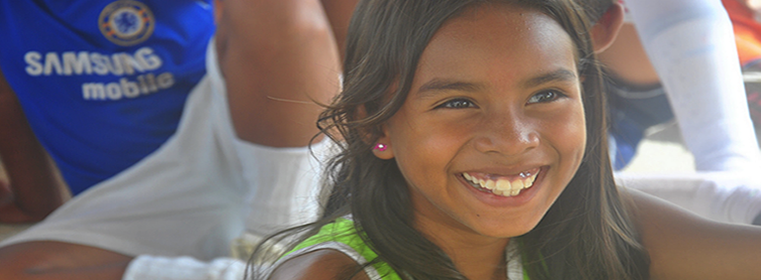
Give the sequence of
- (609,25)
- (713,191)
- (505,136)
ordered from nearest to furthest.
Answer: (505,136)
(713,191)
(609,25)

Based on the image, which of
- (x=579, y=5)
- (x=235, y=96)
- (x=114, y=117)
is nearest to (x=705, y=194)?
(x=579, y=5)

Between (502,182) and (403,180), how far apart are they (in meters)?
0.15

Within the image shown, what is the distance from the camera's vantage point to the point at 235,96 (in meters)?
1.09

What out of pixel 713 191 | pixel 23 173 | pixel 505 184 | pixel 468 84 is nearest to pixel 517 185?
pixel 505 184

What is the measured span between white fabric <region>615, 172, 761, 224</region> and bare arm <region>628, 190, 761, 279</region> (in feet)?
0.31

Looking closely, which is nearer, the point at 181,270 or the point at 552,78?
the point at 552,78

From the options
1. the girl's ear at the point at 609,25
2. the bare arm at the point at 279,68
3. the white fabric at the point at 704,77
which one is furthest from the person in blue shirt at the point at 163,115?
the white fabric at the point at 704,77

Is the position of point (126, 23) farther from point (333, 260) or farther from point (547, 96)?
point (547, 96)

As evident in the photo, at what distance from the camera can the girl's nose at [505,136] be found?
64 centimetres

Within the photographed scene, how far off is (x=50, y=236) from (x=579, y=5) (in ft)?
2.91

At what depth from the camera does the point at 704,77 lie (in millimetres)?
1123

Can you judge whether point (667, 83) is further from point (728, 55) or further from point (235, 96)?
point (235, 96)

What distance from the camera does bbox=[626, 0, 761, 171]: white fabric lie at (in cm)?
109

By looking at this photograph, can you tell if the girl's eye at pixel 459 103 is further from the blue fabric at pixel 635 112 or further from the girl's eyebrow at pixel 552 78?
the blue fabric at pixel 635 112
